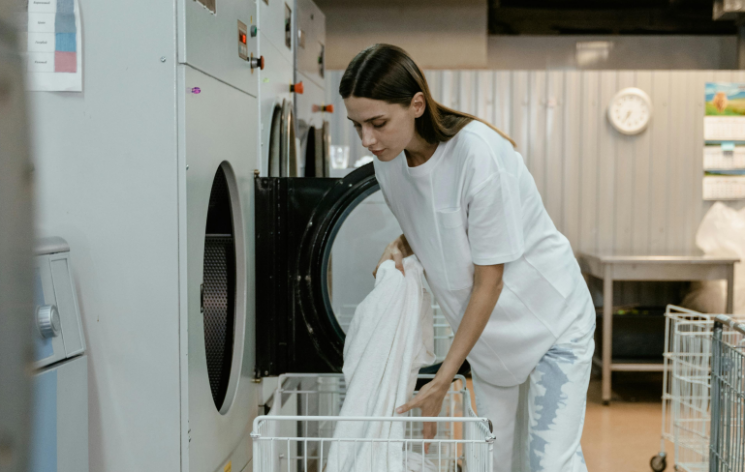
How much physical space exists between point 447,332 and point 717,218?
302cm

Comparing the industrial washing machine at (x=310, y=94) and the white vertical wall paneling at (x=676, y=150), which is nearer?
the industrial washing machine at (x=310, y=94)

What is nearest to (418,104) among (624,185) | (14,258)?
(14,258)

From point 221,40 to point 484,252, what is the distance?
2.64ft

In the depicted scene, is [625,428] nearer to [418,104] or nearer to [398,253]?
[398,253]

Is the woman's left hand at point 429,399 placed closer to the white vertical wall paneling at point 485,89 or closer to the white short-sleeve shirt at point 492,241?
the white short-sleeve shirt at point 492,241

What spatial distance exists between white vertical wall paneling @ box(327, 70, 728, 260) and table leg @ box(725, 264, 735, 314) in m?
0.76

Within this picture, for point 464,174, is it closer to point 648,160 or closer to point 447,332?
point 447,332

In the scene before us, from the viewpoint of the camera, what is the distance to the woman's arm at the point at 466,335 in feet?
4.26

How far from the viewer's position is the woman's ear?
129cm

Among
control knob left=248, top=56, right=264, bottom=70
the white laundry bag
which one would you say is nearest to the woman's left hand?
control knob left=248, top=56, right=264, bottom=70

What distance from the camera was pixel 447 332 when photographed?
2.64 metres

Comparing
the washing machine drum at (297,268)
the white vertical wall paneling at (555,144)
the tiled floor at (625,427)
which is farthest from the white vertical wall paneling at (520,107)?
the washing machine drum at (297,268)

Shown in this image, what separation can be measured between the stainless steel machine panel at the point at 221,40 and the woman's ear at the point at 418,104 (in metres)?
0.47

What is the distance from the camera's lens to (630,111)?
479cm
